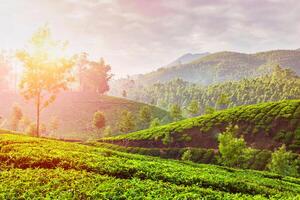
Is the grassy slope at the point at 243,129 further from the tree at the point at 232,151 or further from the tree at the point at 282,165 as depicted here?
the tree at the point at 232,151

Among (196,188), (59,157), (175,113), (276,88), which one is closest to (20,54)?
(59,157)

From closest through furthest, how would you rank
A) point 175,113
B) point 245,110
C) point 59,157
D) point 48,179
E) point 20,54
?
1. point 48,179
2. point 59,157
3. point 20,54
4. point 245,110
5. point 175,113

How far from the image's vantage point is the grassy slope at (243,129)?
7362 centimetres

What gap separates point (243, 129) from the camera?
261ft

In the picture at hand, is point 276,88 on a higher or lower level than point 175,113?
higher

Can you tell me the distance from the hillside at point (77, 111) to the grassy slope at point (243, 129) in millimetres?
60499

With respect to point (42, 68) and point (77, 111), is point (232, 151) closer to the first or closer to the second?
point (42, 68)

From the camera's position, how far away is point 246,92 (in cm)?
19662

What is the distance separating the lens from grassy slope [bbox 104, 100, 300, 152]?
242 feet

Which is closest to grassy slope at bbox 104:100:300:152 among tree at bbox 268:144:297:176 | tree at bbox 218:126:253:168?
tree at bbox 268:144:297:176

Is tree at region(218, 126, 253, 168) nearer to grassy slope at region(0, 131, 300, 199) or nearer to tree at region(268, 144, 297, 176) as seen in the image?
tree at region(268, 144, 297, 176)

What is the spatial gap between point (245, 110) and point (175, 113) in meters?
44.8

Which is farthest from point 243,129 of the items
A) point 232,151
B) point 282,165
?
point 282,165

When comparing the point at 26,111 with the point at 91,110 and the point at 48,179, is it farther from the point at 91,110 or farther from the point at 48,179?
the point at 48,179
